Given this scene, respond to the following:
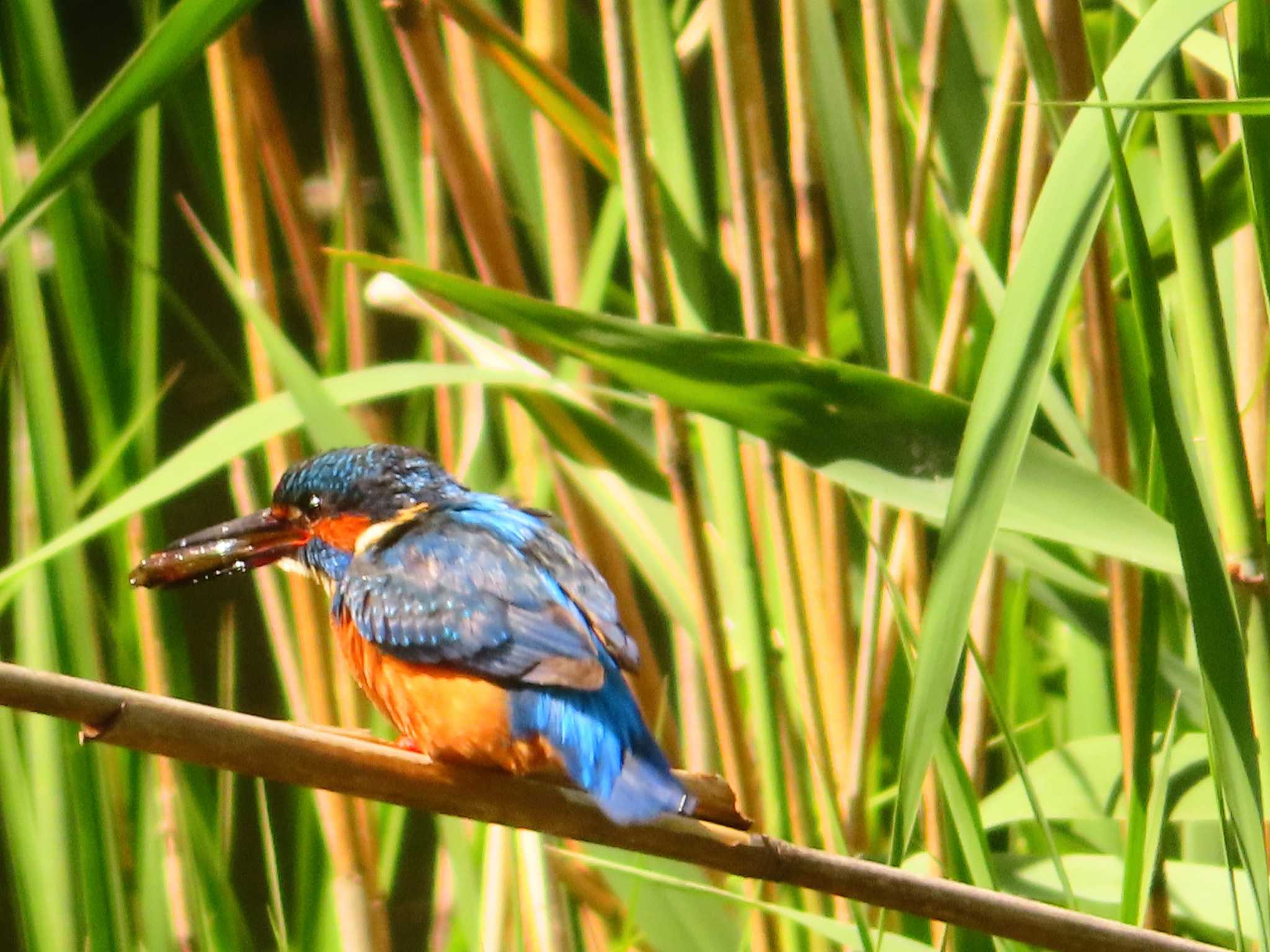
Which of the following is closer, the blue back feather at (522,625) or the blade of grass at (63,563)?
the blue back feather at (522,625)

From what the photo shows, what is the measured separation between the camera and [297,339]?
274 centimetres

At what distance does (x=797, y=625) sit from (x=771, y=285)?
24cm

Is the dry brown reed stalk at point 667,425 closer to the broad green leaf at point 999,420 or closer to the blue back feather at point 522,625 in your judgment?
the blue back feather at point 522,625

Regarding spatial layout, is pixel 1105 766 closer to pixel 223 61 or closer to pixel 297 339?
pixel 223 61

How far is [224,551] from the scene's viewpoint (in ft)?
3.60

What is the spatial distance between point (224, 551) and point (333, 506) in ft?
0.32

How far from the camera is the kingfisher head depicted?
3.74 feet

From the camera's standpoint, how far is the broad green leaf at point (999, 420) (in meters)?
0.70

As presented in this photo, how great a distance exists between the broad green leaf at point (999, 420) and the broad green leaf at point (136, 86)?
409 millimetres

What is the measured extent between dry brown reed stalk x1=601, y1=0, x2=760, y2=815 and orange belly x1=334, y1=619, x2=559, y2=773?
0.17 metres

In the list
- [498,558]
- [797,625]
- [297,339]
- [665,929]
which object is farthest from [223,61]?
[297,339]

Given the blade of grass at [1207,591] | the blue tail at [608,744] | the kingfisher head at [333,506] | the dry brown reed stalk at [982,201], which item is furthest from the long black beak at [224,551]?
the blade of grass at [1207,591]

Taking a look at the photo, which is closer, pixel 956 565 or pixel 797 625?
pixel 956 565

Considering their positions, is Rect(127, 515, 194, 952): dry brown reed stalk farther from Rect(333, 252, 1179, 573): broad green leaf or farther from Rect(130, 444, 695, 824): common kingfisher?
Rect(333, 252, 1179, 573): broad green leaf
